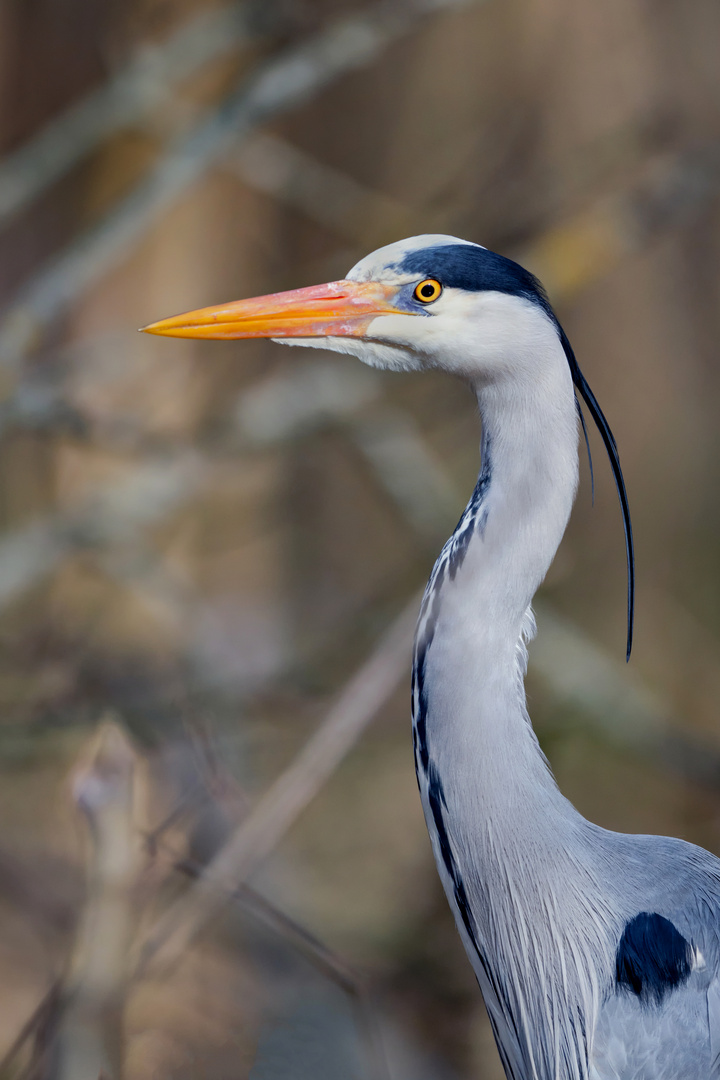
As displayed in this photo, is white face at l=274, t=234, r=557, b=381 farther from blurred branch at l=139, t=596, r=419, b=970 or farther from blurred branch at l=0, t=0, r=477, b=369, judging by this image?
blurred branch at l=0, t=0, r=477, b=369

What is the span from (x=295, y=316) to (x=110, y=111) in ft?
3.84

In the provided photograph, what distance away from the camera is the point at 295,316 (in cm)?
93

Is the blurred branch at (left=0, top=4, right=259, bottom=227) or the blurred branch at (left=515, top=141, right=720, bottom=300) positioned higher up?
the blurred branch at (left=0, top=4, right=259, bottom=227)

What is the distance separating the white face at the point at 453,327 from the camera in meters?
0.89

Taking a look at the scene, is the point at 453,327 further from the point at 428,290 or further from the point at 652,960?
the point at 652,960

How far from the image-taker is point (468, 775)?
88cm

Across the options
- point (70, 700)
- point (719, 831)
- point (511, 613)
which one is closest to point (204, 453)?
point (70, 700)

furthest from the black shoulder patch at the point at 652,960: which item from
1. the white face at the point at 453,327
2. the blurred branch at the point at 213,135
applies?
the blurred branch at the point at 213,135

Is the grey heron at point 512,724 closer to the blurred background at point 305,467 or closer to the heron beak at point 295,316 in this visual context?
the heron beak at point 295,316

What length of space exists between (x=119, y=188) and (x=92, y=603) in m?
1.32

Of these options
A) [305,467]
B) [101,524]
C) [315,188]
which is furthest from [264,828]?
[305,467]

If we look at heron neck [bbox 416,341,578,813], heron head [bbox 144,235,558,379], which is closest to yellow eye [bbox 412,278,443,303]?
heron head [bbox 144,235,558,379]

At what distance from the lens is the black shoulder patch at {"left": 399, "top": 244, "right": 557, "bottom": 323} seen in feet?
2.94

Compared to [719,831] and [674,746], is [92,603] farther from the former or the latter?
[719,831]
